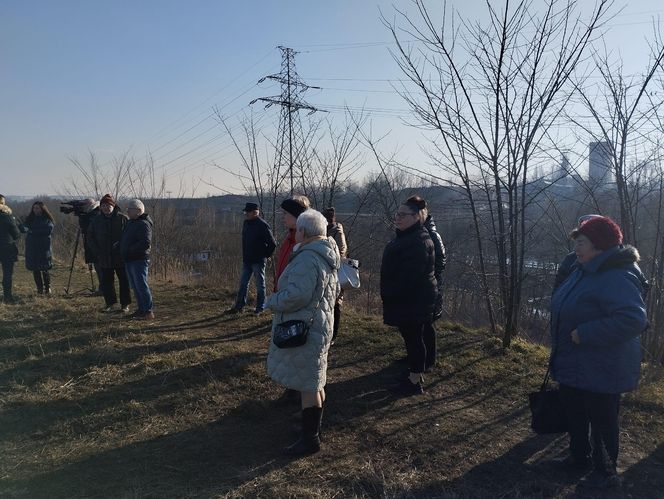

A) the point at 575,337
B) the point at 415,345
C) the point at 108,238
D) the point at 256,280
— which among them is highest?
the point at 108,238

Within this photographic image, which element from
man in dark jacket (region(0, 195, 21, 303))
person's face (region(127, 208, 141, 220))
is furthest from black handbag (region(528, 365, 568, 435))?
man in dark jacket (region(0, 195, 21, 303))

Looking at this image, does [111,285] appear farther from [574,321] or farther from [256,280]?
[574,321]

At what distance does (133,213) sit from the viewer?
659 cm

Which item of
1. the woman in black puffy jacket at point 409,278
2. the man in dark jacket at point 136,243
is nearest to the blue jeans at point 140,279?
the man in dark jacket at point 136,243

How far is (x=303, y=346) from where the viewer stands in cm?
319

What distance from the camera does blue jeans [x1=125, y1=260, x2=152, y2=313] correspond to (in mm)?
6680

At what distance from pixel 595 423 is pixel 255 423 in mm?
2394

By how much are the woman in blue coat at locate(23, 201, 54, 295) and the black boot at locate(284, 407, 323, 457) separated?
720cm

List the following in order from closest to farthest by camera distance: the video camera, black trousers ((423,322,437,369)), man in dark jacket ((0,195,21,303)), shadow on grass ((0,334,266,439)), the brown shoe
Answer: shadow on grass ((0,334,266,439))
black trousers ((423,322,437,369))
the brown shoe
man in dark jacket ((0,195,21,303))
the video camera

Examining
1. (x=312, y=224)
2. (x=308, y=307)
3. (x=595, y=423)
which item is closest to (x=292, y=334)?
(x=308, y=307)

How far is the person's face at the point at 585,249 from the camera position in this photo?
295 centimetres

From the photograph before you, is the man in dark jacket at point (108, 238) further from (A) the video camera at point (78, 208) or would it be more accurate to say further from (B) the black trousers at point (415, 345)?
(B) the black trousers at point (415, 345)

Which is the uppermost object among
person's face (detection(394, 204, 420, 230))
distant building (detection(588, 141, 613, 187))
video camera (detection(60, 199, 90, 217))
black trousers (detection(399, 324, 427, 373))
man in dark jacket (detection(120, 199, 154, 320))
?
distant building (detection(588, 141, 613, 187))

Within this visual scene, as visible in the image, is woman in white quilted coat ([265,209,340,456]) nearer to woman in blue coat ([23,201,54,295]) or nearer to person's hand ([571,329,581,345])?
person's hand ([571,329,581,345])
